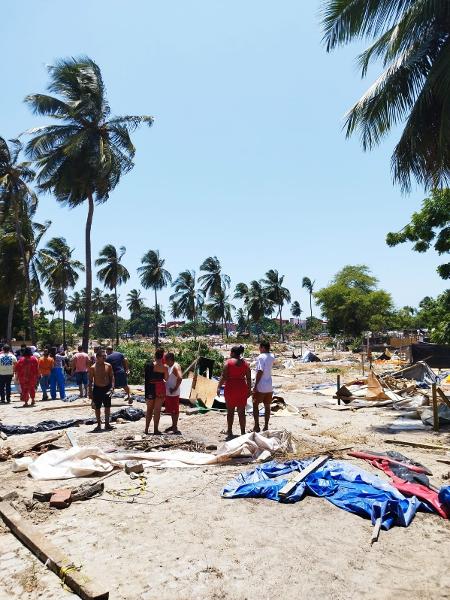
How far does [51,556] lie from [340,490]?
117 inches

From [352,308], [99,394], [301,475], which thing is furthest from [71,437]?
[352,308]

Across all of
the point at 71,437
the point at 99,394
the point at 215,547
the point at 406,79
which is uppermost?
the point at 406,79

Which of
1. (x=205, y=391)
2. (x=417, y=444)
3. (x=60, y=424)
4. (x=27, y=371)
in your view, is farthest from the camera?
(x=27, y=371)

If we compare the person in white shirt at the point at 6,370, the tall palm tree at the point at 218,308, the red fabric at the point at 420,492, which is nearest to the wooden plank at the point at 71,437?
the person in white shirt at the point at 6,370

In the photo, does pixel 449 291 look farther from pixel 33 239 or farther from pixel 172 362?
pixel 33 239

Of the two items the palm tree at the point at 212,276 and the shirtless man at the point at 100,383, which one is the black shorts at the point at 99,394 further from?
the palm tree at the point at 212,276

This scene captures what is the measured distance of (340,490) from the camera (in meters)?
5.54

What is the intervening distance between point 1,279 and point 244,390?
27.1 m

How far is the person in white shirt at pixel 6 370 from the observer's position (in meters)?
13.6

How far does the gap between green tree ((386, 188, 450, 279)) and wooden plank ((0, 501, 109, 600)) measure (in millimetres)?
9954

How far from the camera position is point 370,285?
192 feet

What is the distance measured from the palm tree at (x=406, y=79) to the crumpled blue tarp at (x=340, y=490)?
644 centimetres

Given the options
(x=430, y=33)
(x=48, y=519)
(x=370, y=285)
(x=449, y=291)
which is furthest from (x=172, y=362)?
(x=370, y=285)

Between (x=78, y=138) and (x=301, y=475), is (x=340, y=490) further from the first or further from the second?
(x=78, y=138)
